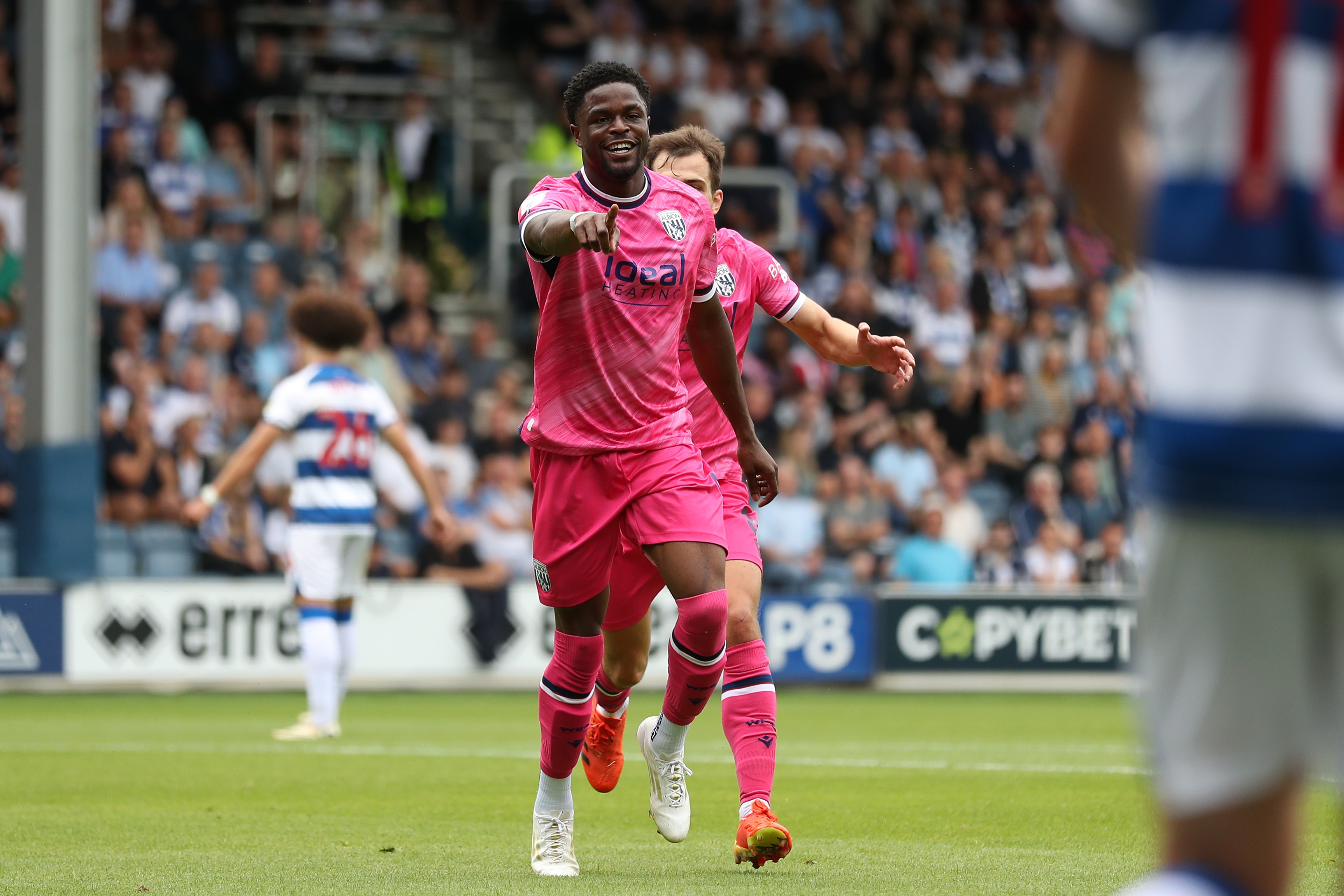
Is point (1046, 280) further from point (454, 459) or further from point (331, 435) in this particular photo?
point (331, 435)

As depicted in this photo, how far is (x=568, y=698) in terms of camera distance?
5793mm

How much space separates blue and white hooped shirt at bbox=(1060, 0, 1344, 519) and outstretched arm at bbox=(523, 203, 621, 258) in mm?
2526

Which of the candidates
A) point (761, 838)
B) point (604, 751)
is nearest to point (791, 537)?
point (604, 751)

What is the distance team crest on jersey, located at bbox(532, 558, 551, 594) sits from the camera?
570 centimetres

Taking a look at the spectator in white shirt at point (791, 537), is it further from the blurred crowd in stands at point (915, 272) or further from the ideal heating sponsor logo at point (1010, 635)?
the ideal heating sponsor logo at point (1010, 635)

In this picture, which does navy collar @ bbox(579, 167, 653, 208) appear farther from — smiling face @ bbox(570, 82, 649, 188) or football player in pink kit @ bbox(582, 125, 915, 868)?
football player in pink kit @ bbox(582, 125, 915, 868)

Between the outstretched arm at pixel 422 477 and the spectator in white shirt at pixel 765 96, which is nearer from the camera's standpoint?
the outstretched arm at pixel 422 477

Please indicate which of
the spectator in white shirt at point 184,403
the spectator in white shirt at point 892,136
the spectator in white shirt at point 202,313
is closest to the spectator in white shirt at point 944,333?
the spectator in white shirt at point 892,136

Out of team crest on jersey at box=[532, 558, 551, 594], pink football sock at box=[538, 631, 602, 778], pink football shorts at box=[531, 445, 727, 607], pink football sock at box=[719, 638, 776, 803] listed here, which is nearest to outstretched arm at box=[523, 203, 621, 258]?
pink football shorts at box=[531, 445, 727, 607]

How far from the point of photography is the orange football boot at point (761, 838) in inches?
219

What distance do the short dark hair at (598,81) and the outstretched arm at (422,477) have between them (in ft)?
17.0

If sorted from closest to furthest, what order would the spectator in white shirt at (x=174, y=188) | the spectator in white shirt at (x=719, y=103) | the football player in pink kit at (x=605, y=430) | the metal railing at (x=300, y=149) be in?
the football player in pink kit at (x=605, y=430), the spectator in white shirt at (x=174, y=188), the metal railing at (x=300, y=149), the spectator in white shirt at (x=719, y=103)

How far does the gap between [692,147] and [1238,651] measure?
4.85 m

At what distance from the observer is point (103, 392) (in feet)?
53.6
